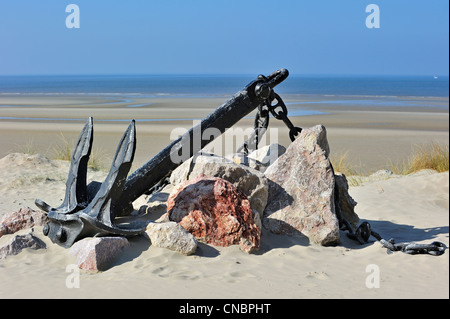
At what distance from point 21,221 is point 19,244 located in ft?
2.04

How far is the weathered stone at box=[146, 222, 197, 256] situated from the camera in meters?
4.38

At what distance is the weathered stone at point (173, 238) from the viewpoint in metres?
4.38

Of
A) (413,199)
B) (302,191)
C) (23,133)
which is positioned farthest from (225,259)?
(23,133)

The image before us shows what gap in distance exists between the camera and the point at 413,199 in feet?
22.8

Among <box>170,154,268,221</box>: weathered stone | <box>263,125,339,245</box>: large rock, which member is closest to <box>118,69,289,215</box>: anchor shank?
<box>170,154,268,221</box>: weathered stone

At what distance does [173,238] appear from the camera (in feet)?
14.6

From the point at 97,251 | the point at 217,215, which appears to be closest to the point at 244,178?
the point at 217,215

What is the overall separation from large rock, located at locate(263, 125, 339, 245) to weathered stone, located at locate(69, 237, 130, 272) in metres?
1.44

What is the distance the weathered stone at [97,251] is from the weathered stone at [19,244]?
39 cm

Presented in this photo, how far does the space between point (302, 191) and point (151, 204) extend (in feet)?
5.24

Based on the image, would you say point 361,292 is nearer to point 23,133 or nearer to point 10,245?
point 10,245

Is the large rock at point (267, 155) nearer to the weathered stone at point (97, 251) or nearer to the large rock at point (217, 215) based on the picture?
the large rock at point (217, 215)

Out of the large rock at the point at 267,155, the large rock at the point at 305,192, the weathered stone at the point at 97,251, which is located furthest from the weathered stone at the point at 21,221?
the large rock at the point at 267,155

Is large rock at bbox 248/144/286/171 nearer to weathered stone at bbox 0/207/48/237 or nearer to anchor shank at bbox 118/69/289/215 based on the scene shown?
anchor shank at bbox 118/69/289/215
